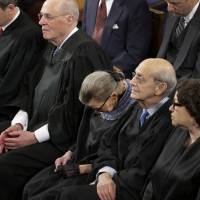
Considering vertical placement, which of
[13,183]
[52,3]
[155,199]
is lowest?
[13,183]

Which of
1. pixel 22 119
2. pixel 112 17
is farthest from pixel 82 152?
pixel 112 17

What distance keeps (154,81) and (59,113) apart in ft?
2.98

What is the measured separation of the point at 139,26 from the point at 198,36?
0.67 meters

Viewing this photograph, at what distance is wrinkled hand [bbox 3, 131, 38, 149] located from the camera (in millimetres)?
3704

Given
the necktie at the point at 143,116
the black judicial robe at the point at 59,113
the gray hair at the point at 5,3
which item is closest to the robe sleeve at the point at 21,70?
the gray hair at the point at 5,3

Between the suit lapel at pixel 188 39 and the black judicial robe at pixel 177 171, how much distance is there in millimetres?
919

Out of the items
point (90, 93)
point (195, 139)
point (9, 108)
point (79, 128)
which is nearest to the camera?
point (195, 139)

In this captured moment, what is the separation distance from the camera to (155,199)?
112 inches

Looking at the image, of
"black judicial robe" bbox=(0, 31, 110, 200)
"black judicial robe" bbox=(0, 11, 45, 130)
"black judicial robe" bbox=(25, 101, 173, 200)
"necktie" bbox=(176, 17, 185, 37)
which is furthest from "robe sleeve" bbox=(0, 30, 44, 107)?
"black judicial robe" bbox=(25, 101, 173, 200)

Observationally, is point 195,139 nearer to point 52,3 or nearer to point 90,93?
point 90,93

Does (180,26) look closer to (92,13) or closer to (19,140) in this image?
(92,13)

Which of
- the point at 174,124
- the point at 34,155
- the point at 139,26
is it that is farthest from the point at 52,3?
the point at 174,124

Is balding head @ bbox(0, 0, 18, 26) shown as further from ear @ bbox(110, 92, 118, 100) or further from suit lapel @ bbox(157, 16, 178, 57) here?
ear @ bbox(110, 92, 118, 100)

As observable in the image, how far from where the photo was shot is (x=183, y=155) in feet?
8.86
